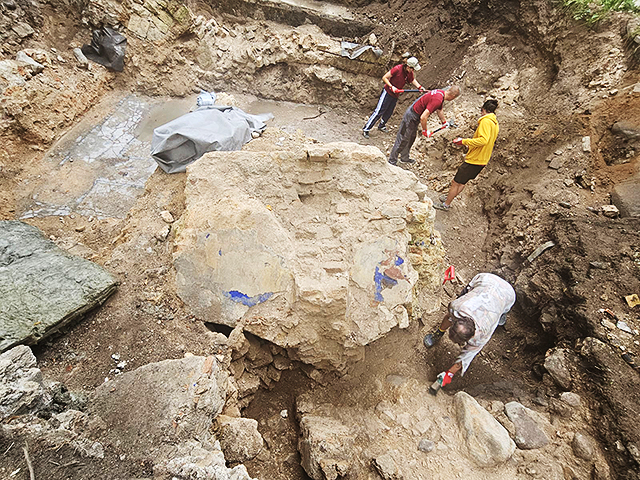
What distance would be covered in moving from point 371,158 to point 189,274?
210 centimetres

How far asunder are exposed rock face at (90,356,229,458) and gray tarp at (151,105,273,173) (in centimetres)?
253

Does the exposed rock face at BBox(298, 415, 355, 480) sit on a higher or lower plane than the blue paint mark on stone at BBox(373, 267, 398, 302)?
lower

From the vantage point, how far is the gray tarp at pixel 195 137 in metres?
3.74

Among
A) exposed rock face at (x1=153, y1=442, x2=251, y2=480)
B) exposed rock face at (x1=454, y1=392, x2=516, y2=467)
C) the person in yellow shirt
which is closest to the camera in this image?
exposed rock face at (x1=153, y1=442, x2=251, y2=480)

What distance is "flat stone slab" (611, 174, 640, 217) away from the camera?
3.63 metres

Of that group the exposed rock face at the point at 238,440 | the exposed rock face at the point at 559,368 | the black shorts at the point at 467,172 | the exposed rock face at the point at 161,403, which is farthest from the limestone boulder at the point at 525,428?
the black shorts at the point at 467,172

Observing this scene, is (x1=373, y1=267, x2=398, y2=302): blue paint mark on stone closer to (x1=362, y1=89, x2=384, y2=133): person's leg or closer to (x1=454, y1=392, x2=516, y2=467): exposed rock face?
(x1=454, y1=392, x2=516, y2=467): exposed rock face

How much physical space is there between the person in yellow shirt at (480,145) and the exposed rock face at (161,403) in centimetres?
416

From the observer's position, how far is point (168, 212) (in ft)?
10.3

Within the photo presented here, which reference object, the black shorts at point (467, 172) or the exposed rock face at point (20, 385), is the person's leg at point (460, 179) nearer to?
the black shorts at point (467, 172)

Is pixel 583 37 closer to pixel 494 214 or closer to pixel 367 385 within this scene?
pixel 494 214

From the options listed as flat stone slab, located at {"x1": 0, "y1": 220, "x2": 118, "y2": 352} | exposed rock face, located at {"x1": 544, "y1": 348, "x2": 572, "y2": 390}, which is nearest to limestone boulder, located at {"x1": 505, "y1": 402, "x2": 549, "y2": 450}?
exposed rock face, located at {"x1": 544, "y1": 348, "x2": 572, "y2": 390}

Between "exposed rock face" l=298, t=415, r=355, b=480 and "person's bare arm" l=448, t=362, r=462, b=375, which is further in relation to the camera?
"person's bare arm" l=448, t=362, r=462, b=375

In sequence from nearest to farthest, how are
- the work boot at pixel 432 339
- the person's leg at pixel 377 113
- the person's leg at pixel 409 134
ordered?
the work boot at pixel 432 339, the person's leg at pixel 409 134, the person's leg at pixel 377 113
